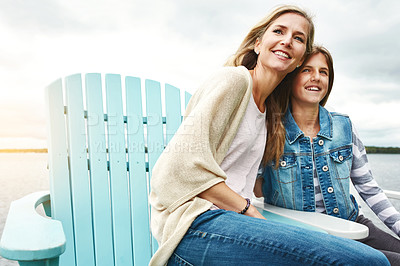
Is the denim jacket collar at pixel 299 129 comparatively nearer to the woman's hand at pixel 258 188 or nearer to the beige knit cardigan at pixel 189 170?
the woman's hand at pixel 258 188

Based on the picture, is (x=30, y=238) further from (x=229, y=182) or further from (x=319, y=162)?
(x=319, y=162)

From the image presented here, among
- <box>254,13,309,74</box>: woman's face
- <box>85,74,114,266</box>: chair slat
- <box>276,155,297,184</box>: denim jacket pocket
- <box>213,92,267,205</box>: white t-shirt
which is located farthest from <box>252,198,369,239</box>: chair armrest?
<box>85,74,114,266</box>: chair slat

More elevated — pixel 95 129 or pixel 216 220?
pixel 95 129

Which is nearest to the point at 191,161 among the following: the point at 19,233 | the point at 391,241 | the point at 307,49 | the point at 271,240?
the point at 271,240

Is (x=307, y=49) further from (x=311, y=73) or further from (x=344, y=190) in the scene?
(x=344, y=190)

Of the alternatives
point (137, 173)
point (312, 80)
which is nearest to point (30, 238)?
point (137, 173)

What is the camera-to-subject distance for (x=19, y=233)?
95 centimetres

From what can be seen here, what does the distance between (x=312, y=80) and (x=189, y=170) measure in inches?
30.7

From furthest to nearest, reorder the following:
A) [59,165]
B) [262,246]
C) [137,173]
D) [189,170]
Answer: [137,173] → [59,165] → [189,170] → [262,246]

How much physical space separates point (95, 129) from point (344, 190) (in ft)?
3.81

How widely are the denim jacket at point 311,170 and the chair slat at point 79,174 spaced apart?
0.82 metres

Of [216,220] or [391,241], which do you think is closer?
[216,220]

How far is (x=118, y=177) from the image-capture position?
1.54 meters

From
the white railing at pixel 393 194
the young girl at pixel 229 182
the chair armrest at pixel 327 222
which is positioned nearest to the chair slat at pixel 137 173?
the young girl at pixel 229 182
